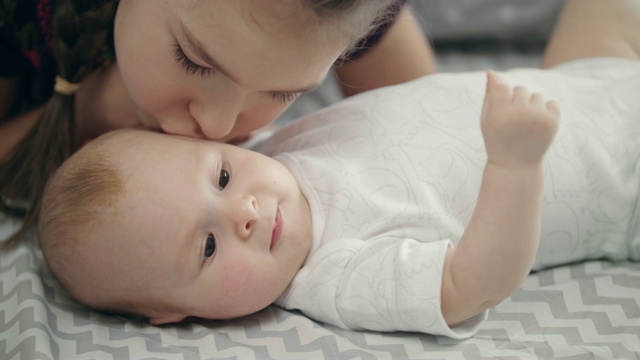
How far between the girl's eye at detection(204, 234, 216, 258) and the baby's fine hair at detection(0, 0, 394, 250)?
307 millimetres

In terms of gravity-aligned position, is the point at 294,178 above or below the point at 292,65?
below

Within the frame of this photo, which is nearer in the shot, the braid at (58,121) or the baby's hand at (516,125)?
the baby's hand at (516,125)

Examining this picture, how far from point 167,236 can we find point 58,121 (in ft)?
1.24

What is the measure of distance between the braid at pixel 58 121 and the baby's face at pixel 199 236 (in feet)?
0.79

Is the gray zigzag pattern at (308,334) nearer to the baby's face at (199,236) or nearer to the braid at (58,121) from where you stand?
the baby's face at (199,236)

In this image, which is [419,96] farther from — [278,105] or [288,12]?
[288,12]

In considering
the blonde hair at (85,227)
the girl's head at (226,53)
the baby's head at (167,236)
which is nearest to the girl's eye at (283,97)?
the girl's head at (226,53)

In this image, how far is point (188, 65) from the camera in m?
0.94

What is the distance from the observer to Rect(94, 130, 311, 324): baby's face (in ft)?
3.09

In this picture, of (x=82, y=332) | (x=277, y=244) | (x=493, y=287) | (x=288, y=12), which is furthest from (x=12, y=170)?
(x=493, y=287)

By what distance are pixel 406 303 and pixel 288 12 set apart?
360 mm

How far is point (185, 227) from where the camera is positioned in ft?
3.10

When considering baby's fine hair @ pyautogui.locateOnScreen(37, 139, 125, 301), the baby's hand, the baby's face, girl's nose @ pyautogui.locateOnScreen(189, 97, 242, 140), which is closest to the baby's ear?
the baby's face

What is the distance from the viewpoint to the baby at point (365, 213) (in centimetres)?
87
